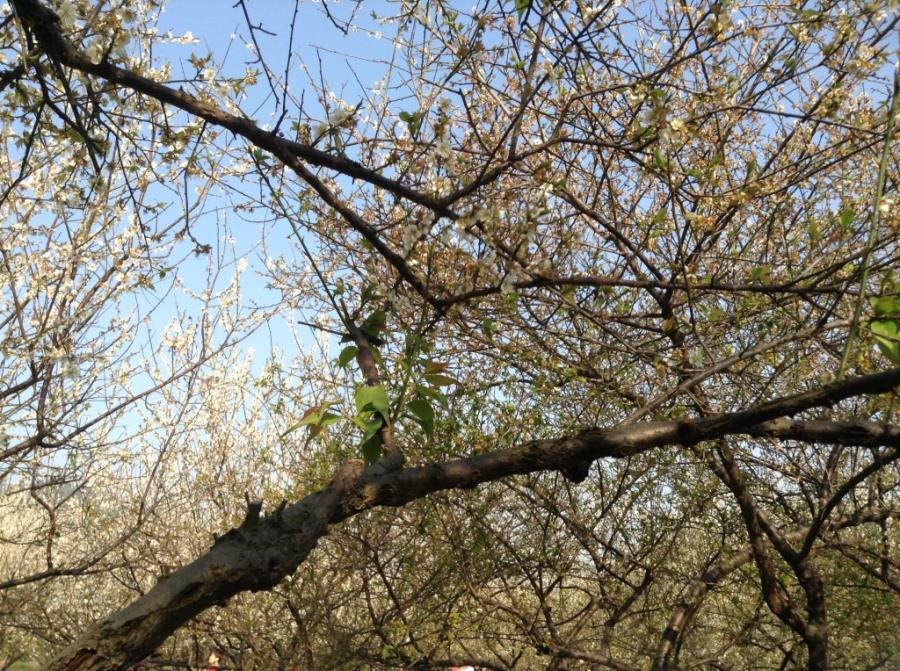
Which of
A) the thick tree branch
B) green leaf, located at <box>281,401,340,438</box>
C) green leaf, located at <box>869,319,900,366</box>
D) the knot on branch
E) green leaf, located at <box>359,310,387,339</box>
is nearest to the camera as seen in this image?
the thick tree branch

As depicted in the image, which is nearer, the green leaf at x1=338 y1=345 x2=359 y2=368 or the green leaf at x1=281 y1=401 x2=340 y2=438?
the green leaf at x1=281 y1=401 x2=340 y2=438

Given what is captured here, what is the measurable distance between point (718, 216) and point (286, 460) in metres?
4.03

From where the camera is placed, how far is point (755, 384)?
4.12m

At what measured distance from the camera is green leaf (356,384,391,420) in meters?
1.98

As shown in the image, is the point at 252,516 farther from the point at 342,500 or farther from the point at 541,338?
the point at 541,338

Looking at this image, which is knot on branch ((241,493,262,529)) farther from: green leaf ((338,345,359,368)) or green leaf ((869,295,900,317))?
green leaf ((869,295,900,317))

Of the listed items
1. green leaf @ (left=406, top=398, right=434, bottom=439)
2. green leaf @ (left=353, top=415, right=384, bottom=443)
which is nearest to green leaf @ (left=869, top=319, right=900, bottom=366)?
green leaf @ (left=406, top=398, right=434, bottom=439)

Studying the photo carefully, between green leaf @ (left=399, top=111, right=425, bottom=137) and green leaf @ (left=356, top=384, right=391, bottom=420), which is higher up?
green leaf @ (left=399, top=111, right=425, bottom=137)

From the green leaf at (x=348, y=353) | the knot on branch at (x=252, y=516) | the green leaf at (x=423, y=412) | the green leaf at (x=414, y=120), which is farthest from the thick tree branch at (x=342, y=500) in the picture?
the green leaf at (x=414, y=120)

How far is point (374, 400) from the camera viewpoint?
6.48 ft

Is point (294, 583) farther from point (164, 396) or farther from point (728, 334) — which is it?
point (728, 334)

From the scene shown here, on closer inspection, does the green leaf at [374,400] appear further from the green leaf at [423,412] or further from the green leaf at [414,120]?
the green leaf at [414,120]

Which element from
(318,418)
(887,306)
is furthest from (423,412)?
(887,306)

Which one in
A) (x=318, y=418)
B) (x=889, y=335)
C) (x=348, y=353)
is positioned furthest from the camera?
(x=348, y=353)
